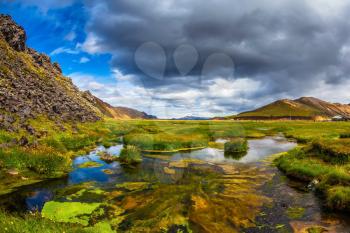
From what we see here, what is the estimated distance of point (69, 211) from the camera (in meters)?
22.8

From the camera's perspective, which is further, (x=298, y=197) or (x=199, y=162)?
(x=199, y=162)

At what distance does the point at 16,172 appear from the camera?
3189 centimetres

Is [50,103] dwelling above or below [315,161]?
above

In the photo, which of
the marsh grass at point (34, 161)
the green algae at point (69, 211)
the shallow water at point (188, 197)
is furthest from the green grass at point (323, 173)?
the marsh grass at point (34, 161)

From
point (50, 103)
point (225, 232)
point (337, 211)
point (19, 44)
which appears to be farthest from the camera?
point (19, 44)

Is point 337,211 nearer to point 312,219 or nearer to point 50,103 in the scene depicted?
point 312,219

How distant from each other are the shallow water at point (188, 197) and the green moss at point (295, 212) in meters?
0.14

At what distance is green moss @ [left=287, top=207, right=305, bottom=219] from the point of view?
73.4 ft

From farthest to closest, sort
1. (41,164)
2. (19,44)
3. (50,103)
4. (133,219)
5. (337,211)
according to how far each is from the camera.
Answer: (19,44), (50,103), (41,164), (337,211), (133,219)

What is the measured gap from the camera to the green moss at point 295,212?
2236 cm

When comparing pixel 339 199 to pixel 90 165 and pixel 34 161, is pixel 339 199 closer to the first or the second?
pixel 90 165

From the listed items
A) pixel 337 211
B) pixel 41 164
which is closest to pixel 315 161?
pixel 337 211

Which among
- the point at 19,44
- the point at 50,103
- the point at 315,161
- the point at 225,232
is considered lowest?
the point at 225,232

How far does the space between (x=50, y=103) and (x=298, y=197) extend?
6840cm
